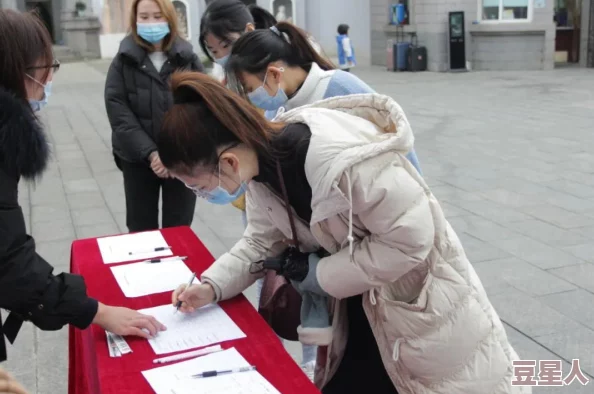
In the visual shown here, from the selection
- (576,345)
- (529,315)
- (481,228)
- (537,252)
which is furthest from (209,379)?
(481,228)

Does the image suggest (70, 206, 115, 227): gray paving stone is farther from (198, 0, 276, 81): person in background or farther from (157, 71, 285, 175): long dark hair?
(157, 71, 285, 175): long dark hair

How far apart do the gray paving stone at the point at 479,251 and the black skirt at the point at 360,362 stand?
2427 millimetres

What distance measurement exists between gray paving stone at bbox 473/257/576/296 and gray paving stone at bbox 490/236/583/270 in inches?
3.3

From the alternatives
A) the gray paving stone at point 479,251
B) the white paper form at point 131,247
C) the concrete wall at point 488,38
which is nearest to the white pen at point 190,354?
the white paper form at point 131,247

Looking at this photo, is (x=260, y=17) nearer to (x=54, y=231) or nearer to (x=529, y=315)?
(x=529, y=315)

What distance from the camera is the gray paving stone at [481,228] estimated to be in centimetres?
477

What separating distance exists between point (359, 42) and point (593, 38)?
621 cm

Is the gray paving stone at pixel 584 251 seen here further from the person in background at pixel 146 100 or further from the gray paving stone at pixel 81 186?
the gray paving stone at pixel 81 186

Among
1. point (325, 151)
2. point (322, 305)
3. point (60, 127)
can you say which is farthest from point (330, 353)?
point (60, 127)

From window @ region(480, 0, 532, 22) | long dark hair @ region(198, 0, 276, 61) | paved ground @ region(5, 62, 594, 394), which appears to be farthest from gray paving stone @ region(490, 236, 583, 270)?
window @ region(480, 0, 532, 22)

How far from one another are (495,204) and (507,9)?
38.5ft

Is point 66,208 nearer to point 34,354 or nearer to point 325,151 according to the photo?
point 34,354

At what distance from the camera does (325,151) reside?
1.67 meters

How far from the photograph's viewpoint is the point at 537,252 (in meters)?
4.43
